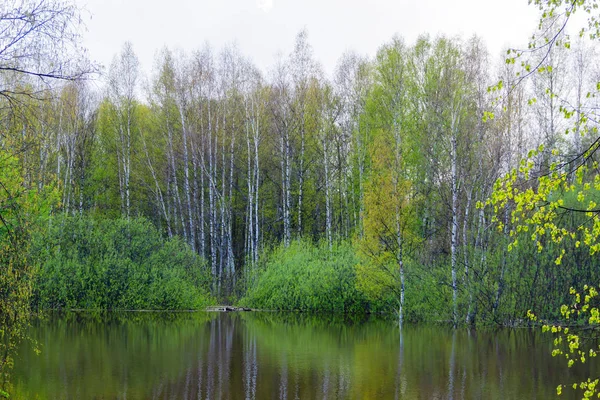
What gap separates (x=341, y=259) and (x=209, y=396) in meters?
17.8

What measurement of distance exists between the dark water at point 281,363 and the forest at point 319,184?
9.60 feet

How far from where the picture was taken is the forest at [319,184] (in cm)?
2361

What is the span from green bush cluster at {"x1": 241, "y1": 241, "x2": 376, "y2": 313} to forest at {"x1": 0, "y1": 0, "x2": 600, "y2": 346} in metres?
0.07

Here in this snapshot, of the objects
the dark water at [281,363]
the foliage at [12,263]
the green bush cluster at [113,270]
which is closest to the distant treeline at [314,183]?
the green bush cluster at [113,270]

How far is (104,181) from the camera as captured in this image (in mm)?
42406

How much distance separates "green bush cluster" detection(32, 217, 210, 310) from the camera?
28.7 meters

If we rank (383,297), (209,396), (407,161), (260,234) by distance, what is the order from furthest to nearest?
1. (260,234)
2. (407,161)
3. (383,297)
4. (209,396)

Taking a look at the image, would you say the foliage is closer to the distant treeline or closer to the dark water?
the dark water

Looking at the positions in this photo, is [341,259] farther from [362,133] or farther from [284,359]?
[284,359]

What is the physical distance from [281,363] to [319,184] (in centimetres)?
2405

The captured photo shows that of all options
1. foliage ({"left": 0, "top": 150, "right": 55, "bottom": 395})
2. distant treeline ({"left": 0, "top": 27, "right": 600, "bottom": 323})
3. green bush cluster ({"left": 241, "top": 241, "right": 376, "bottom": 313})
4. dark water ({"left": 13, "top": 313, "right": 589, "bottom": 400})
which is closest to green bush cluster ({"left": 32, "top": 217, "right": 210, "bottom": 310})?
distant treeline ({"left": 0, "top": 27, "right": 600, "bottom": 323})

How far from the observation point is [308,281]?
2948 centimetres

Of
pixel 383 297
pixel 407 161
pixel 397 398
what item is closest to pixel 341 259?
pixel 383 297

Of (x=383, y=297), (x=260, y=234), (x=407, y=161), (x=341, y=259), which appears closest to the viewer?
(x=383, y=297)
